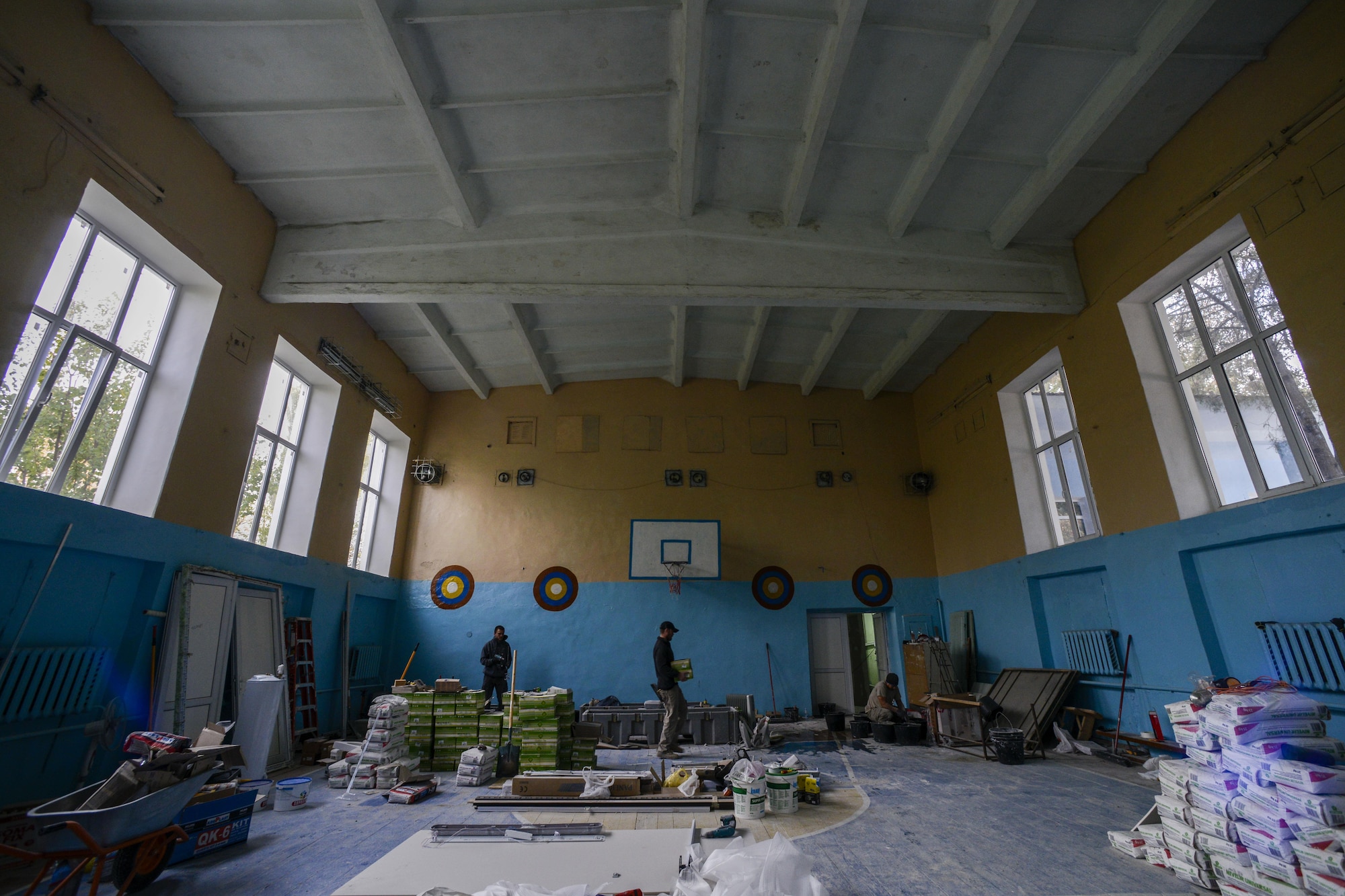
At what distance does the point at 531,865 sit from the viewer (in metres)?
3.08

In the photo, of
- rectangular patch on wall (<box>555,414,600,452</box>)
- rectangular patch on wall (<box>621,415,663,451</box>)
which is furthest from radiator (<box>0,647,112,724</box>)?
rectangular patch on wall (<box>621,415,663,451</box>)

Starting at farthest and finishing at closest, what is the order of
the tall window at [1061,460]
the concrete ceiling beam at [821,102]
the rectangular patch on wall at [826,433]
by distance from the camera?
1. the rectangular patch on wall at [826,433]
2. the tall window at [1061,460]
3. the concrete ceiling beam at [821,102]

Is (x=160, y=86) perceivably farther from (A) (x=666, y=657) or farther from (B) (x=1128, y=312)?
(B) (x=1128, y=312)

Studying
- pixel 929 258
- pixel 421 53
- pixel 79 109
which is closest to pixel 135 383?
pixel 79 109

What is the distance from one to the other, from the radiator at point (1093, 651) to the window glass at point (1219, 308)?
9.83 feet

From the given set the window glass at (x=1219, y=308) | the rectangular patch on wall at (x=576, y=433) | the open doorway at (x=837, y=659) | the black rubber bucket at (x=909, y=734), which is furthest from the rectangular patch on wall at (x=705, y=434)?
the window glass at (x=1219, y=308)

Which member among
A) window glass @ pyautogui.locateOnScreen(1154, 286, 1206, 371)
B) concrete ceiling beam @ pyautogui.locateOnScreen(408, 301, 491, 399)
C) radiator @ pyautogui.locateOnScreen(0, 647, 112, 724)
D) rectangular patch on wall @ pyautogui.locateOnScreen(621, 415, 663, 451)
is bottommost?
radiator @ pyautogui.locateOnScreen(0, 647, 112, 724)

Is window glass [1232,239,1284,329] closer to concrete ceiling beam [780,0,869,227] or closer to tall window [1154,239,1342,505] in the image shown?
tall window [1154,239,1342,505]

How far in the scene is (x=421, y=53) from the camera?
487 centimetres

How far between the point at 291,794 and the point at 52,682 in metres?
1.69

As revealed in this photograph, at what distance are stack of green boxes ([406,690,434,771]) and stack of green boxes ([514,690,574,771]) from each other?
1.03 m

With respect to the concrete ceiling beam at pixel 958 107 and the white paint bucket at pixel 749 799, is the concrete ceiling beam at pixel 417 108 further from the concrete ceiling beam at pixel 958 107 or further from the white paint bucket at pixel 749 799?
the white paint bucket at pixel 749 799

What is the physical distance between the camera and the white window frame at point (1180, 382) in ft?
16.1

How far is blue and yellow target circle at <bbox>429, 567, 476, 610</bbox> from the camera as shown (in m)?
9.24
